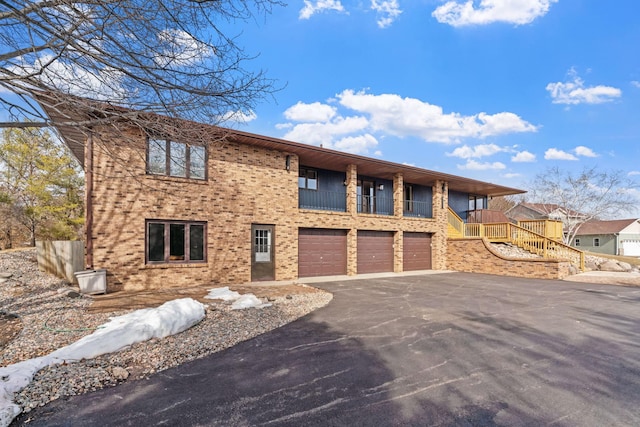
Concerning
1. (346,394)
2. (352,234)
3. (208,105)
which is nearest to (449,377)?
(346,394)

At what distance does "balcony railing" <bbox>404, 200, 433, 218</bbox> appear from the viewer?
19031 millimetres

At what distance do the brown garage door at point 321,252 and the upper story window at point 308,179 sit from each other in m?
2.52

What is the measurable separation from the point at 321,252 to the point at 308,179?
12.4 feet

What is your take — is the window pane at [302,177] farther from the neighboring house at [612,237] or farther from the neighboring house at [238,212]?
the neighboring house at [612,237]

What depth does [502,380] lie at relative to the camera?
385cm

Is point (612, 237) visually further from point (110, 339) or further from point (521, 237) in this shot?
point (110, 339)

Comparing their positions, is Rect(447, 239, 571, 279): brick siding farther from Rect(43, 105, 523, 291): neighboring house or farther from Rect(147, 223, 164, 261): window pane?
Rect(147, 223, 164, 261): window pane

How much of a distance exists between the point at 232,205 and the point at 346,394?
9.18 meters

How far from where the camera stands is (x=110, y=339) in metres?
4.71

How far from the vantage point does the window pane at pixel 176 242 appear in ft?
34.6

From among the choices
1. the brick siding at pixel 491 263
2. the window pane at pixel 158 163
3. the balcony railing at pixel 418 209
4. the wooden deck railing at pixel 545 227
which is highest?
the window pane at pixel 158 163

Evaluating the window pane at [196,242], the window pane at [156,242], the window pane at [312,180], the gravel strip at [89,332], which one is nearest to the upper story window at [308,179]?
the window pane at [312,180]

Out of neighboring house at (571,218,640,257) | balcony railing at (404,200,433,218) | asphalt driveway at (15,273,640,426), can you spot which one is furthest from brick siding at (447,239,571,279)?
neighboring house at (571,218,640,257)

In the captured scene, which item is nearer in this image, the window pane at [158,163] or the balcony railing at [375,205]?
the window pane at [158,163]
